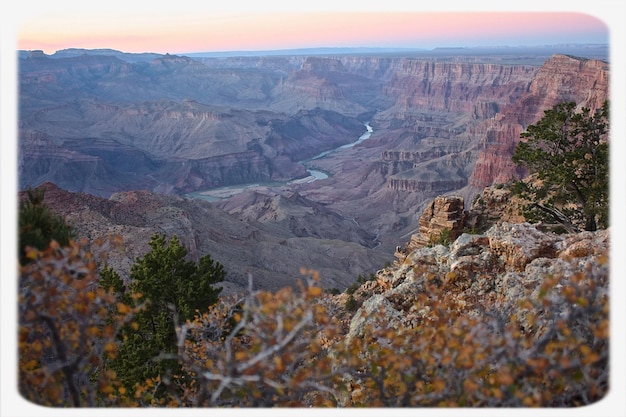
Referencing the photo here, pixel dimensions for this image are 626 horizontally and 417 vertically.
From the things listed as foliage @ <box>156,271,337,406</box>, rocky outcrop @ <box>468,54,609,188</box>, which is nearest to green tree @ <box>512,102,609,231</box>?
foliage @ <box>156,271,337,406</box>

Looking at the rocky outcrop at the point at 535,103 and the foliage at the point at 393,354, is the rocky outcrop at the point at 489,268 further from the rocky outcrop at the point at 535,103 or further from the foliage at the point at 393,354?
the rocky outcrop at the point at 535,103

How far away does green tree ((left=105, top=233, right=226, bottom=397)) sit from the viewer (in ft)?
36.6

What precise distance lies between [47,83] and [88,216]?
455 feet

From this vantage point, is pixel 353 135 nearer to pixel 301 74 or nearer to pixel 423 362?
pixel 301 74

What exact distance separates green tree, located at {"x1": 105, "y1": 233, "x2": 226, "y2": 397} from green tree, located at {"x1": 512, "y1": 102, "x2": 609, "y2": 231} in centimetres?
1013

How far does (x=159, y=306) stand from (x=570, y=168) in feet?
38.5

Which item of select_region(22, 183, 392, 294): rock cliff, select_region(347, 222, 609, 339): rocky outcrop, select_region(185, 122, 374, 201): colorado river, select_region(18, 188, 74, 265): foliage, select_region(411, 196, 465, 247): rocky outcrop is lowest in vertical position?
select_region(185, 122, 374, 201): colorado river

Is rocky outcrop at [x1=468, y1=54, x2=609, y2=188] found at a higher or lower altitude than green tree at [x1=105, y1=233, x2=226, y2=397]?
higher

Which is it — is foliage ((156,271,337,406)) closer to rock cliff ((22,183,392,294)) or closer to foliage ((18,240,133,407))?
foliage ((18,240,133,407))

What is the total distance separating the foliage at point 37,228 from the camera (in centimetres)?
623

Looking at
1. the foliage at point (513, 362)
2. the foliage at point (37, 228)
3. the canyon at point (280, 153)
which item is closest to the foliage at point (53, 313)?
the foliage at point (37, 228)

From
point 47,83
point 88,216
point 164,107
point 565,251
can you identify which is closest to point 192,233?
point 88,216

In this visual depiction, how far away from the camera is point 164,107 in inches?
4990

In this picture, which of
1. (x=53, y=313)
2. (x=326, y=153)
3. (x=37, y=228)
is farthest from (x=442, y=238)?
(x=326, y=153)
